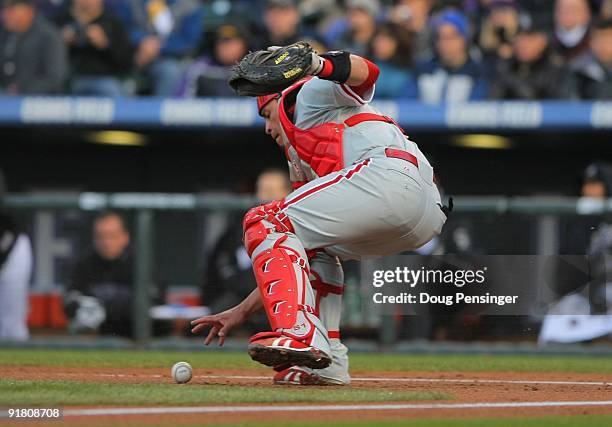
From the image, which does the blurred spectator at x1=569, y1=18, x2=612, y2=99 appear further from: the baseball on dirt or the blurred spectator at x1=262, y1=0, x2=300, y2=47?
the baseball on dirt

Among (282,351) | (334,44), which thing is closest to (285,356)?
(282,351)

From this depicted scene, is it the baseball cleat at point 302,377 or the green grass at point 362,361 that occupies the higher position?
the green grass at point 362,361

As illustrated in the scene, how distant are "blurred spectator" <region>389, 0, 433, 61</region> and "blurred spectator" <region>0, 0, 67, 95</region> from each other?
3161 millimetres

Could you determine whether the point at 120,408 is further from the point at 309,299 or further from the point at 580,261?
the point at 580,261

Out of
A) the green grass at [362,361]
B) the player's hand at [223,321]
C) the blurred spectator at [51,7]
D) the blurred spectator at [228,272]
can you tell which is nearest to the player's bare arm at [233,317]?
the player's hand at [223,321]

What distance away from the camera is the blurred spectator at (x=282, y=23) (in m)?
11.8

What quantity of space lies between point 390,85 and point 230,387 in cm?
634

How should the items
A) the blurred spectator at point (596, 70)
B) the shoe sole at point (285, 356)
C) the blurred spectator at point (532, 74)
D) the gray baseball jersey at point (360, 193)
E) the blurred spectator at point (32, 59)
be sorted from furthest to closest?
the blurred spectator at point (32, 59)
the blurred spectator at point (532, 74)
the blurred spectator at point (596, 70)
the gray baseball jersey at point (360, 193)
the shoe sole at point (285, 356)

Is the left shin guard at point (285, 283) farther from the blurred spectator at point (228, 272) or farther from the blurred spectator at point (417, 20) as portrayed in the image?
the blurred spectator at point (417, 20)

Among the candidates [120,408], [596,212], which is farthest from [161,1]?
[120,408]

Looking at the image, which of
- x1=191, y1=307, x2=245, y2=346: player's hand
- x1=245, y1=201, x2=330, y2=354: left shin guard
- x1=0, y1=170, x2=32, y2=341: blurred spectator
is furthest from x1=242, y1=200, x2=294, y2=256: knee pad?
x1=0, y1=170, x2=32, y2=341: blurred spectator

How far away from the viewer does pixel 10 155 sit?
1252 centimetres

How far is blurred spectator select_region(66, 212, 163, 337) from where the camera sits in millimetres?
9258

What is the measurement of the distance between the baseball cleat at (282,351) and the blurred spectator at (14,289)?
→ 176 inches
